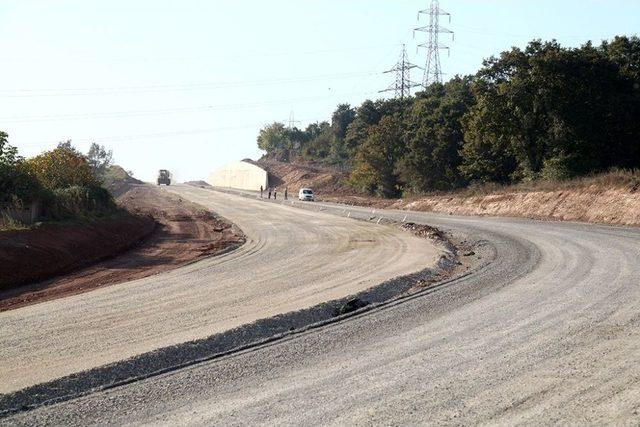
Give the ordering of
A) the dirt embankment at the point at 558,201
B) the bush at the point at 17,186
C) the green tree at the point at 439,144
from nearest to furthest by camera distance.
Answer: the bush at the point at 17,186 < the dirt embankment at the point at 558,201 < the green tree at the point at 439,144

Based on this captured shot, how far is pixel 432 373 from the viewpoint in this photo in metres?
9.33

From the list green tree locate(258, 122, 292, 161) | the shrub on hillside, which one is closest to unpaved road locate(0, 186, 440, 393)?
the shrub on hillside

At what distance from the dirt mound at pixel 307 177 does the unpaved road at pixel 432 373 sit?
243 feet

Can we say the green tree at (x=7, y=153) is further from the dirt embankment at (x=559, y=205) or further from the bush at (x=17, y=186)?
the dirt embankment at (x=559, y=205)

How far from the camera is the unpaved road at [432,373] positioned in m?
7.88

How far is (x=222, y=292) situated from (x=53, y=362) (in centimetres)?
681

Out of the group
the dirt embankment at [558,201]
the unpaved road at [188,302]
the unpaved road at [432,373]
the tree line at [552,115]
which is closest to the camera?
the unpaved road at [432,373]

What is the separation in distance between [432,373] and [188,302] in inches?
333

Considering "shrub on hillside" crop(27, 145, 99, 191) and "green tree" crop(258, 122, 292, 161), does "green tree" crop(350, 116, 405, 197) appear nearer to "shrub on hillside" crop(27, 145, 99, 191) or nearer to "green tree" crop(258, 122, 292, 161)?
"shrub on hillside" crop(27, 145, 99, 191)

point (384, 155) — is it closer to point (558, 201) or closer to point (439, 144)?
point (439, 144)

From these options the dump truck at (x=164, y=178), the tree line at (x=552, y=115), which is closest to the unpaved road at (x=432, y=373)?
the tree line at (x=552, y=115)

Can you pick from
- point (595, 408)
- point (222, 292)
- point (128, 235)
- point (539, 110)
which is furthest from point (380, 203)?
point (595, 408)

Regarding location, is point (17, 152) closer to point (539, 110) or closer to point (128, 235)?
point (128, 235)

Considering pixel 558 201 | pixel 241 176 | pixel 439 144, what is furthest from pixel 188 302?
pixel 241 176
